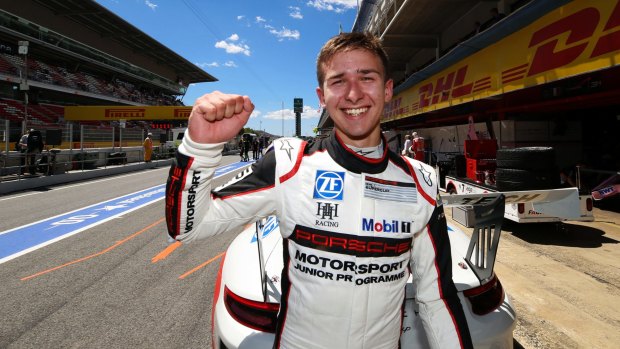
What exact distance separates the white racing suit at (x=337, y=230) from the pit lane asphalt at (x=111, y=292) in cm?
176

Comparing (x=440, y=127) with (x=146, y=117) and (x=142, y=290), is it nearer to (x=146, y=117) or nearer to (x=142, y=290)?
(x=142, y=290)

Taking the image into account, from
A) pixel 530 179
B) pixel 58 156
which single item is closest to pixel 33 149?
pixel 58 156

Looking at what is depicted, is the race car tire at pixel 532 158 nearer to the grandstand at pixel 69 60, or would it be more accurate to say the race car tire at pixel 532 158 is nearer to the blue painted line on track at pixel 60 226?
the blue painted line on track at pixel 60 226

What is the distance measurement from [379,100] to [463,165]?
8.07m

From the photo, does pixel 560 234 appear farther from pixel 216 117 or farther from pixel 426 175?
pixel 216 117

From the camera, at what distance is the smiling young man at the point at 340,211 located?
3.97ft

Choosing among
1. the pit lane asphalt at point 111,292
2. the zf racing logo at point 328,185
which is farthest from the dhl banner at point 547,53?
the pit lane asphalt at point 111,292

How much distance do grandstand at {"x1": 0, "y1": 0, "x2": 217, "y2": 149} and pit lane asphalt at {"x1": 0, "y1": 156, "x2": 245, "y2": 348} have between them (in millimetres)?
16743

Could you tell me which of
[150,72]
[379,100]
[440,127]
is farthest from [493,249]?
[150,72]

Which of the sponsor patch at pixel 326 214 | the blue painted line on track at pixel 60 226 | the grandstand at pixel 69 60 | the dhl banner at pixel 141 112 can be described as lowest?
the blue painted line on track at pixel 60 226

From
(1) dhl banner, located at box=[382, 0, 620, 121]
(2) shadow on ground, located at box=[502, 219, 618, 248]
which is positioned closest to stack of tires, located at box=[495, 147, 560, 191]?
(2) shadow on ground, located at box=[502, 219, 618, 248]

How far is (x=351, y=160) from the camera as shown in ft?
4.50

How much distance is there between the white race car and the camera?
5.32 ft

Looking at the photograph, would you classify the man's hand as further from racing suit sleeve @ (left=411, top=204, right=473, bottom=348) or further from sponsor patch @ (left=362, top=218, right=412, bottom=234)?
racing suit sleeve @ (left=411, top=204, right=473, bottom=348)
